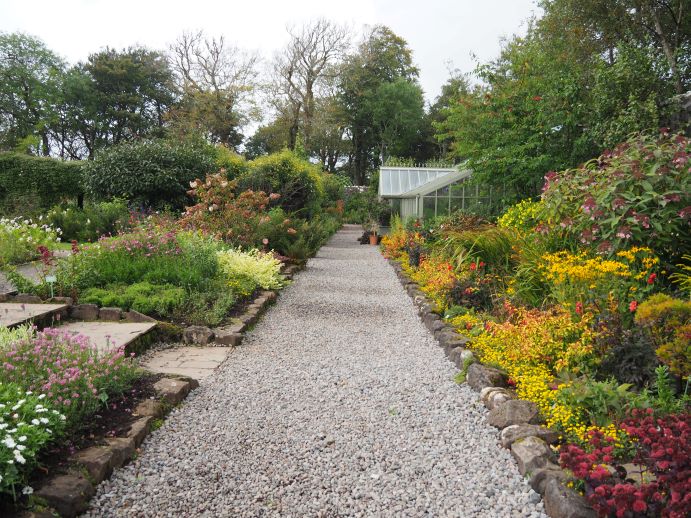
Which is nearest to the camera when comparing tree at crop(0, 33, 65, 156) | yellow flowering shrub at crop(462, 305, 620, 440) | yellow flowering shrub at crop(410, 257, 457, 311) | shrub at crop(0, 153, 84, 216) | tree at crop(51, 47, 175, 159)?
yellow flowering shrub at crop(462, 305, 620, 440)

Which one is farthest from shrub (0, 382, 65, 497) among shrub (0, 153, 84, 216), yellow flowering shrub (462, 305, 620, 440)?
shrub (0, 153, 84, 216)

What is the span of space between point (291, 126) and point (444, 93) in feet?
44.7

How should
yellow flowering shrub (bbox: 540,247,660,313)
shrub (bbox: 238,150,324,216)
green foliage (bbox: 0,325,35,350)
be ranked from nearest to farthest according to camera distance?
1. green foliage (bbox: 0,325,35,350)
2. yellow flowering shrub (bbox: 540,247,660,313)
3. shrub (bbox: 238,150,324,216)

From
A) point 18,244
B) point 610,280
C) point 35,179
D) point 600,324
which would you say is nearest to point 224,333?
point 600,324

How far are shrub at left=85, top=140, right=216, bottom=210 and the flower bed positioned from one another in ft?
27.9

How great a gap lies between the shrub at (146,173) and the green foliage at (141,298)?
302 inches

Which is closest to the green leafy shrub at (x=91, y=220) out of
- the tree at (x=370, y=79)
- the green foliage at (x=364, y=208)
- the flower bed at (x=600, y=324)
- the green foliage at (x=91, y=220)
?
the green foliage at (x=91, y=220)

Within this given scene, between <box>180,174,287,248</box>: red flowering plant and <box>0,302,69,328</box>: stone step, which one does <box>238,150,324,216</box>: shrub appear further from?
<box>0,302,69,328</box>: stone step

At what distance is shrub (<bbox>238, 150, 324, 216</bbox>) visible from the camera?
44.8ft

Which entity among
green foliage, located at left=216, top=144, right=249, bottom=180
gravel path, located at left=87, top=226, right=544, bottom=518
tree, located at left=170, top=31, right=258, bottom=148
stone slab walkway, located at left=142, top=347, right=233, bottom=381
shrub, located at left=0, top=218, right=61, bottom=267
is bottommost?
gravel path, located at left=87, top=226, right=544, bottom=518

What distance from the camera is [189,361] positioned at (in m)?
4.30

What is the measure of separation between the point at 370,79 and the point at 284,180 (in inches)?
1010

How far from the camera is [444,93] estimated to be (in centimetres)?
3750

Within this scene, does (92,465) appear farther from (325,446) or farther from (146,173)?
(146,173)
